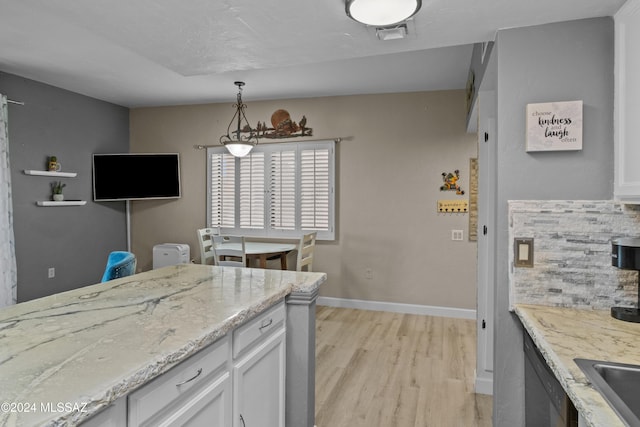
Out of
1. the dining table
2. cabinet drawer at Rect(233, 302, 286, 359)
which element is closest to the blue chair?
cabinet drawer at Rect(233, 302, 286, 359)

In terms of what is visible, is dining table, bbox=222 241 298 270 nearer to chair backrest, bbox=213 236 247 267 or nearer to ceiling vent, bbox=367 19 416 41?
chair backrest, bbox=213 236 247 267

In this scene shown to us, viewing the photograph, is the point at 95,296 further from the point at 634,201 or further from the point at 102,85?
the point at 102,85

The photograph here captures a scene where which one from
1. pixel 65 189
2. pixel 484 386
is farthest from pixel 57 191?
pixel 484 386

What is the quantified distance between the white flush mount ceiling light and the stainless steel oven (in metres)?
1.53

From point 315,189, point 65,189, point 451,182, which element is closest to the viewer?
point 451,182

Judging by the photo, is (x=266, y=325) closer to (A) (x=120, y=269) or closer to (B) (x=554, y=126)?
(A) (x=120, y=269)

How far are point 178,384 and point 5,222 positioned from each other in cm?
391

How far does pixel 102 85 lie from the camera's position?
448 cm

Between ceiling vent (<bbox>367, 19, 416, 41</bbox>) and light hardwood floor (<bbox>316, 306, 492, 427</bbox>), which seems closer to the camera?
ceiling vent (<bbox>367, 19, 416, 41</bbox>)

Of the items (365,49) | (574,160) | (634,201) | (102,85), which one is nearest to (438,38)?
(365,49)

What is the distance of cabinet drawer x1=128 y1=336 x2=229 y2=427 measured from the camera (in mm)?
969

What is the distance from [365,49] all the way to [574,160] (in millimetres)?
1267

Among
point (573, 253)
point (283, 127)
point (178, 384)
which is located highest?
point (283, 127)

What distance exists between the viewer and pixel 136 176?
5293mm
